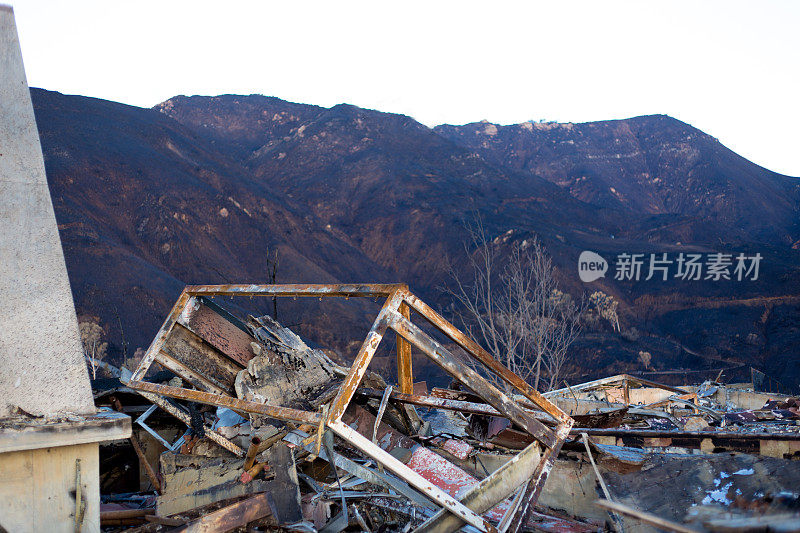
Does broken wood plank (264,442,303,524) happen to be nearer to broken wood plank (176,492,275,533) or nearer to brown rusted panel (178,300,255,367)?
broken wood plank (176,492,275,533)

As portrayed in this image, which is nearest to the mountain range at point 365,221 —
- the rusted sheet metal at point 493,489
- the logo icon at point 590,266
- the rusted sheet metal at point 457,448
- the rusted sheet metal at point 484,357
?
the logo icon at point 590,266

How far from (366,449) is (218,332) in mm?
2217

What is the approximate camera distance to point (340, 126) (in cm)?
4894

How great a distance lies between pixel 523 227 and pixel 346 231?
11683mm

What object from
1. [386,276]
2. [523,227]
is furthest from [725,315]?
[386,276]

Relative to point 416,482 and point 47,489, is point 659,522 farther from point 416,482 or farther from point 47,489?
point 47,489

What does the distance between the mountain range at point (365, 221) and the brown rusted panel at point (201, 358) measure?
926 centimetres

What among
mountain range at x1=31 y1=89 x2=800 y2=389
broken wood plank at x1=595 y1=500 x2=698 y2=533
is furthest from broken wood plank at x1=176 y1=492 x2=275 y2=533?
mountain range at x1=31 y1=89 x2=800 y2=389

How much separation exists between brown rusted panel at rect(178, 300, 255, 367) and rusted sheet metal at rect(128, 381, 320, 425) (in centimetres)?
51

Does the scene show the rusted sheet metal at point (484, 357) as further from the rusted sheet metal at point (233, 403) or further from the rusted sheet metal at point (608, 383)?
the rusted sheet metal at point (608, 383)

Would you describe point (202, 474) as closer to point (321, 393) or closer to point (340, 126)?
point (321, 393)

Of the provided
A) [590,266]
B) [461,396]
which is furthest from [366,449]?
[590,266]

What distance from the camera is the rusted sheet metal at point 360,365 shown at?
301 centimetres

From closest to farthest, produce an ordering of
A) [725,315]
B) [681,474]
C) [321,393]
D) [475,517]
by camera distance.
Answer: [475,517] → [681,474] → [321,393] → [725,315]
